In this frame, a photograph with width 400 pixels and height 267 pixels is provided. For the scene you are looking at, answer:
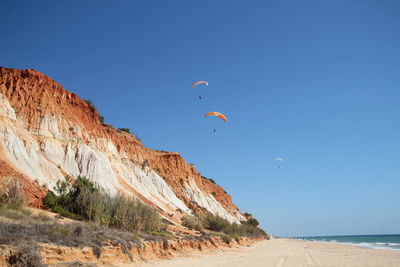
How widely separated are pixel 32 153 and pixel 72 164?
4.19 meters

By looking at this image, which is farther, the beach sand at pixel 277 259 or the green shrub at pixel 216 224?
the green shrub at pixel 216 224

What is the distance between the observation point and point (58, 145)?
25188 mm

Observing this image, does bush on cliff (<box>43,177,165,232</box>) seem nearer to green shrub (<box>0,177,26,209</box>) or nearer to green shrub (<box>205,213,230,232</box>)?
green shrub (<box>0,177,26,209</box>)

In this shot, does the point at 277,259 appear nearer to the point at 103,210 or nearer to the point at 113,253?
the point at 113,253

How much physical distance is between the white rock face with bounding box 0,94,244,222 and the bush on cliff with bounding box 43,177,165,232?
4.46 metres

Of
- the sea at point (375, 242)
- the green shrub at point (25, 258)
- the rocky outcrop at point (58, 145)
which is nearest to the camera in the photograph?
the green shrub at point (25, 258)

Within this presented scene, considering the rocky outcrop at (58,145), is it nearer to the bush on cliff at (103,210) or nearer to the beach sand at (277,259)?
the bush on cliff at (103,210)

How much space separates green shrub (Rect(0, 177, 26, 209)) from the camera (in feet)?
40.7

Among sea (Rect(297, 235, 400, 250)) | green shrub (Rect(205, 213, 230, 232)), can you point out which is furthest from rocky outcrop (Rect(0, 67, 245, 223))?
sea (Rect(297, 235, 400, 250))

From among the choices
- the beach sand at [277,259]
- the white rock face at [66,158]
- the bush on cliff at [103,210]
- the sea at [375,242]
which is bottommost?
the beach sand at [277,259]

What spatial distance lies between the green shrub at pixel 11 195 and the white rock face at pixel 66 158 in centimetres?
560

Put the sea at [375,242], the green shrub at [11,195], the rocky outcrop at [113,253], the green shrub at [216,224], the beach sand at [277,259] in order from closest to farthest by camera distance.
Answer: the rocky outcrop at [113,253] < the green shrub at [11,195] < the beach sand at [277,259] < the green shrub at [216,224] < the sea at [375,242]

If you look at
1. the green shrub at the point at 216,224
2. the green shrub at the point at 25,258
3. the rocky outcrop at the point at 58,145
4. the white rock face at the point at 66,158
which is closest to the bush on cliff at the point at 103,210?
the rocky outcrop at the point at 58,145

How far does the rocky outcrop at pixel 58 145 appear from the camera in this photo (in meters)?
19.9
